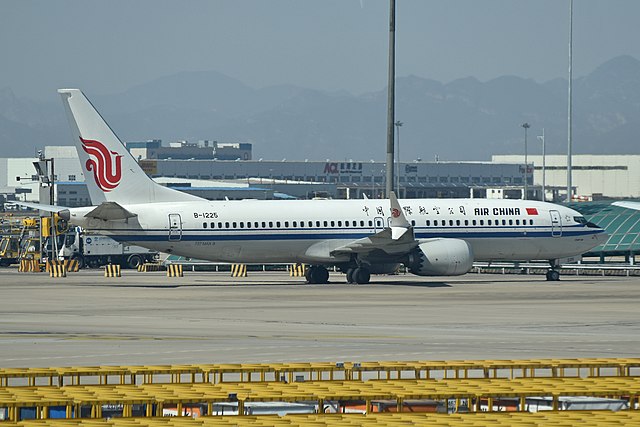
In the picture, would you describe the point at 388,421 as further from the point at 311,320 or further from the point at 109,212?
the point at 109,212

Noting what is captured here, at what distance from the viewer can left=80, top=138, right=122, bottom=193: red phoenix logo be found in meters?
59.5

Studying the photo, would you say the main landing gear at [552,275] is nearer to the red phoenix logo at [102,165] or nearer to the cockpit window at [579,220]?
the cockpit window at [579,220]

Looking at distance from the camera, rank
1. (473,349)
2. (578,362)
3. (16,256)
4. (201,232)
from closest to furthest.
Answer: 1. (578,362)
2. (473,349)
3. (201,232)
4. (16,256)

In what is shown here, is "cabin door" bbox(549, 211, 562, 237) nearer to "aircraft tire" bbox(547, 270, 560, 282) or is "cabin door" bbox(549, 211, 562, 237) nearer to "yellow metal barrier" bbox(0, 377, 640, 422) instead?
"aircraft tire" bbox(547, 270, 560, 282)

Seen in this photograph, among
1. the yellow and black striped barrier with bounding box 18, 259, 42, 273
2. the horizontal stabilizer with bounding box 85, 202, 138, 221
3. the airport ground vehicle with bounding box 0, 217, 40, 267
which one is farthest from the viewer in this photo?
the airport ground vehicle with bounding box 0, 217, 40, 267

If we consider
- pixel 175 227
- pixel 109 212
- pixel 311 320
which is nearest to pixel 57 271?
pixel 175 227

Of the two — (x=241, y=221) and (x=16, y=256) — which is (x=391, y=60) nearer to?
(x=241, y=221)

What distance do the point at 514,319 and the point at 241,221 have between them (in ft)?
72.5

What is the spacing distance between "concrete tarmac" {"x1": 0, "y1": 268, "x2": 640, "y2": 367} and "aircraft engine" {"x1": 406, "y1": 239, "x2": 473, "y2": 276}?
841 millimetres

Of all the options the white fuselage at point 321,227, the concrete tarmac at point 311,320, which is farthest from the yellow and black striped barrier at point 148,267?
the white fuselage at point 321,227

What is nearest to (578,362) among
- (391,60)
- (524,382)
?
(524,382)

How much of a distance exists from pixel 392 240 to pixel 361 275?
302 cm

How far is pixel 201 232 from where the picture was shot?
5941 centimetres

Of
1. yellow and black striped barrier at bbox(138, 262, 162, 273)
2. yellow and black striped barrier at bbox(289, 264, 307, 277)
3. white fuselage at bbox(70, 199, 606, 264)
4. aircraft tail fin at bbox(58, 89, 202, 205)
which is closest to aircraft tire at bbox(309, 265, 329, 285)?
white fuselage at bbox(70, 199, 606, 264)
